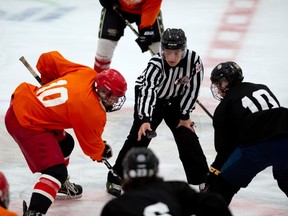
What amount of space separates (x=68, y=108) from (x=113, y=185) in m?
0.76

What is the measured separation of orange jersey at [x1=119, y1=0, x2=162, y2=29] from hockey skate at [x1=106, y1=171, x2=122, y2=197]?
4.25 feet

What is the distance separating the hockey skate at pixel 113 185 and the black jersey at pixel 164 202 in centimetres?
174

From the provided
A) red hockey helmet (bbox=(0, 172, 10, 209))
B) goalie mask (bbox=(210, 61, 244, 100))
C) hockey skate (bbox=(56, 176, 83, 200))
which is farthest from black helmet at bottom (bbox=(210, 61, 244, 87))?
red hockey helmet (bbox=(0, 172, 10, 209))

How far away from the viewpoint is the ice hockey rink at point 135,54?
16.0 feet

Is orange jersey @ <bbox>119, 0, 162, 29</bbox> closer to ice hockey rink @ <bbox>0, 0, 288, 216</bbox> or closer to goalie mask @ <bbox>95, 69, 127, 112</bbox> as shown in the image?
ice hockey rink @ <bbox>0, 0, 288, 216</bbox>

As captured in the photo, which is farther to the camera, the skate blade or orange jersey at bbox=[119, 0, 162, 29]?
orange jersey at bbox=[119, 0, 162, 29]

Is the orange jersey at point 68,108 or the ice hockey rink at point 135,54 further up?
the orange jersey at point 68,108

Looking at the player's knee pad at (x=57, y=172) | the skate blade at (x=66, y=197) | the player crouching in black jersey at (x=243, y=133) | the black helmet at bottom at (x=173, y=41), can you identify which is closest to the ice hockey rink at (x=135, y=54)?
the skate blade at (x=66, y=197)

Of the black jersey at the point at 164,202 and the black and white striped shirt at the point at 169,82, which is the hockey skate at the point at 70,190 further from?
the black jersey at the point at 164,202

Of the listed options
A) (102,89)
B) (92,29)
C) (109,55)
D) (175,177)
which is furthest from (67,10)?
(102,89)

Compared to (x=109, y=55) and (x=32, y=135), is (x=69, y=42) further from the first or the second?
(x=32, y=135)

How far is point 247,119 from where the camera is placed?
13.4ft

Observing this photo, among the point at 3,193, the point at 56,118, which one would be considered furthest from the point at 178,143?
the point at 3,193

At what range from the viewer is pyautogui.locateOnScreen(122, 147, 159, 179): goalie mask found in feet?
9.78
